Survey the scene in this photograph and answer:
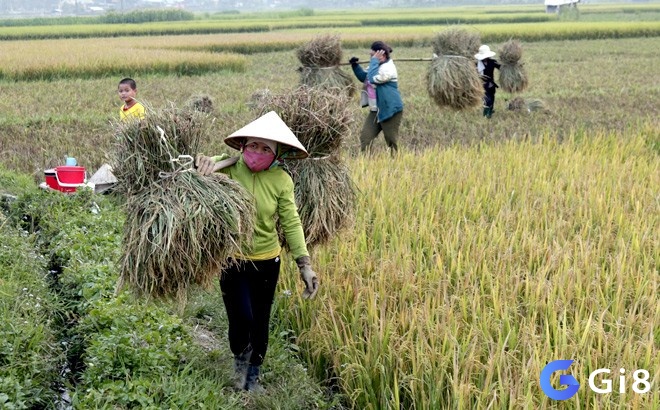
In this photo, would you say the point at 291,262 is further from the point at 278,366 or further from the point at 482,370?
the point at 482,370

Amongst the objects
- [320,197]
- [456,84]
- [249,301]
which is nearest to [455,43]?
[456,84]

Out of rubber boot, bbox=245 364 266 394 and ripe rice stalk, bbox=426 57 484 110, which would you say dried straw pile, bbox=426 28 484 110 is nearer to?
ripe rice stalk, bbox=426 57 484 110

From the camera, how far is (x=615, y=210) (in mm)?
5137

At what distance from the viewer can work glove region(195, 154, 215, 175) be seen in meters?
3.15

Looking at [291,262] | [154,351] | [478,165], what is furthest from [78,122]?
[154,351]

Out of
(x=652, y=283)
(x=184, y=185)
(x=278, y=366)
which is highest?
(x=184, y=185)

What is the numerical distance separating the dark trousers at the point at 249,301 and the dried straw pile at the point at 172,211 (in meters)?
0.18

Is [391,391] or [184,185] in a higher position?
[184,185]

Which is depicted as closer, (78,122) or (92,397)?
(92,397)

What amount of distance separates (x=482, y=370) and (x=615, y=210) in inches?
104

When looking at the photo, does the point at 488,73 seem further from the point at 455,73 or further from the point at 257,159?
the point at 257,159

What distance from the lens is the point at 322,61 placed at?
8852mm

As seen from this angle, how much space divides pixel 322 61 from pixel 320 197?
5176mm

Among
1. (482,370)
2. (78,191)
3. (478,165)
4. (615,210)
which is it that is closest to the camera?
(482,370)
